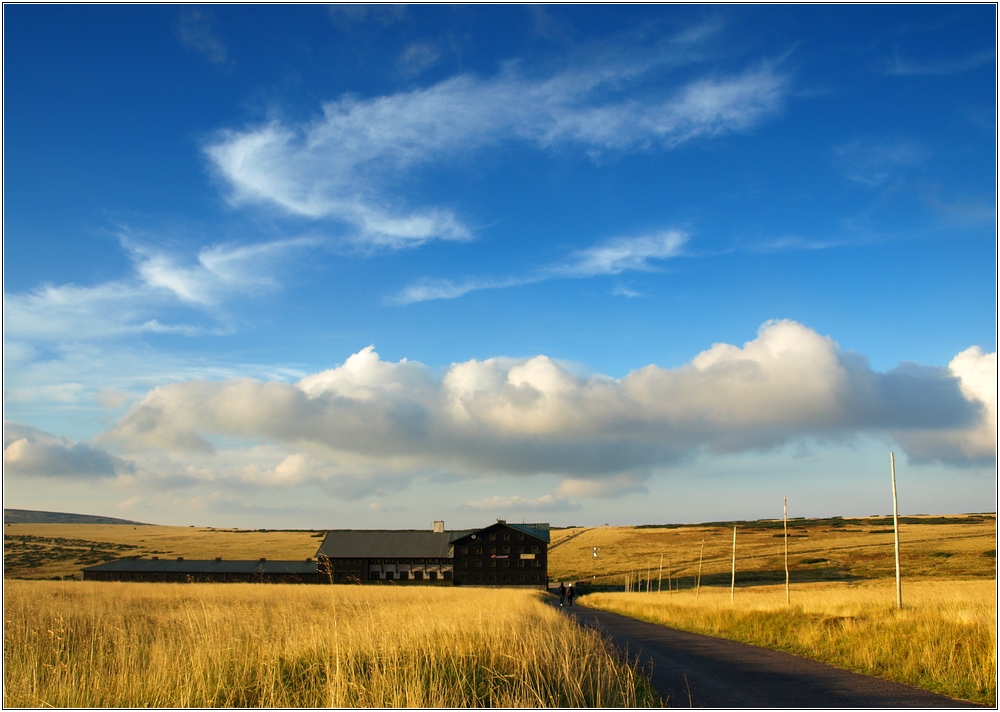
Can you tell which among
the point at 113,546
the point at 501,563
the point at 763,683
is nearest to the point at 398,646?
the point at 763,683

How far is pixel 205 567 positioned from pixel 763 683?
77755 millimetres

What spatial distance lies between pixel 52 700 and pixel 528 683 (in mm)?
5385

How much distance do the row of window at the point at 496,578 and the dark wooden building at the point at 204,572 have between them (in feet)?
51.5

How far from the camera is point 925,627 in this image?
15.7 metres

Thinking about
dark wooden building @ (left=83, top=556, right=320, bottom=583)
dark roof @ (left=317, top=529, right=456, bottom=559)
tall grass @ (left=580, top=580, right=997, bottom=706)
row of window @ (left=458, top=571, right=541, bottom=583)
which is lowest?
row of window @ (left=458, top=571, right=541, bottom=583)

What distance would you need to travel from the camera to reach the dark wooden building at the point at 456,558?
80.6 m

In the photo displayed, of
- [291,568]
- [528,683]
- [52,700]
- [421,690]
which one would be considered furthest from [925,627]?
[291,568]

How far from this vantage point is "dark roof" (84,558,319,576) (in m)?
76.9

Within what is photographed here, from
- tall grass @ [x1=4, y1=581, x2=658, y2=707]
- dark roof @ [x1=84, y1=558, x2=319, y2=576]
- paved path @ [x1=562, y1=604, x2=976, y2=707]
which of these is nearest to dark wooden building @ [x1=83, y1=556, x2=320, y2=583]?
dark roof @ [x1=84, y1=558, x2=319, y2=576]

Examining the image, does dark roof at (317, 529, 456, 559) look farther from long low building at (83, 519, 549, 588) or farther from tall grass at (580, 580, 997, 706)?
tall grass at (580, 580, 997, 706)

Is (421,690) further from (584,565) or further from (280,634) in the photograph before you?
(584,565)

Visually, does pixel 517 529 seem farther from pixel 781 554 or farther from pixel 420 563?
pixel 781 554

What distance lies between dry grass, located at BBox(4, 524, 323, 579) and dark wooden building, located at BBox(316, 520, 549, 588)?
31901 millimetres

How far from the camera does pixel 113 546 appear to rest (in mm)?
125062
